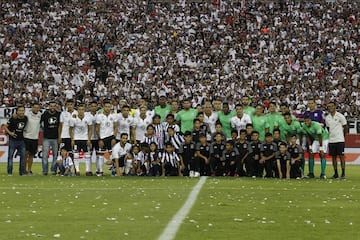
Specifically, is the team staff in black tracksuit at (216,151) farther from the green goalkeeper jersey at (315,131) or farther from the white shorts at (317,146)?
the white shorts at (317,146)

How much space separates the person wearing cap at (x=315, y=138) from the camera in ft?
76.8

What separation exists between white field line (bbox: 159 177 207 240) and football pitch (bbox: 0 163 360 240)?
12 mm

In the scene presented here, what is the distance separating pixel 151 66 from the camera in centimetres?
4416

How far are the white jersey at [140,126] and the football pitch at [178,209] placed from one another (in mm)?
3149

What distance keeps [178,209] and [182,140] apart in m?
10.2

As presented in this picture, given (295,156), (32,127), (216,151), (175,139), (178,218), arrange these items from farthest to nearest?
1. (32,127)
2. (175,139)
3. (216,151)
4. (295,156)
5. (178,218)

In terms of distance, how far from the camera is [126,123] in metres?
24.2

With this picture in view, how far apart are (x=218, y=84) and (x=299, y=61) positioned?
471 cm

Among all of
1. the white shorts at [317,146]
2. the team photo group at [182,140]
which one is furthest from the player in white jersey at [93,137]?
the white shorts at [317,146]

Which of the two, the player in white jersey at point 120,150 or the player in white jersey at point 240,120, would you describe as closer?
the player in white jersey at point 120,150

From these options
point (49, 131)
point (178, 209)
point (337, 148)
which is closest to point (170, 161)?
point (49, 131)

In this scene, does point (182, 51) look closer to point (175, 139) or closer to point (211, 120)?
point (211, 120)

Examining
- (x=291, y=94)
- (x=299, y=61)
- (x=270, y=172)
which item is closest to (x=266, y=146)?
(x=270, y=172)

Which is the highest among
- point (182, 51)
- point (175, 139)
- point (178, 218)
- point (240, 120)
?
point (182, 51)
